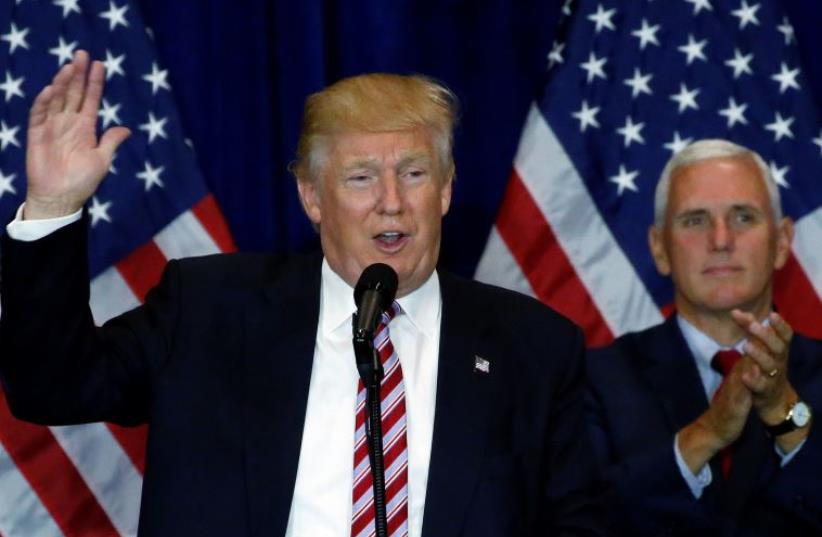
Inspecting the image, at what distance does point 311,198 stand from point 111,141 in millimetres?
589

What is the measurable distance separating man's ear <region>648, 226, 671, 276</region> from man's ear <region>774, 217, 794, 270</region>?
0.28m

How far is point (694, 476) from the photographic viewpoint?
11.5 feet

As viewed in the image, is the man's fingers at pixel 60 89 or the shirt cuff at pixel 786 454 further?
the shirt cuff at pixel 786 454

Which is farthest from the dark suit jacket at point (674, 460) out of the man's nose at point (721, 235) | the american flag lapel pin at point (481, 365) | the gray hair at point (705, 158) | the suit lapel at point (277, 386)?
the suit lapel at point (277, 386)

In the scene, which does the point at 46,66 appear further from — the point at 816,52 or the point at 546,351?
the point at 816,52

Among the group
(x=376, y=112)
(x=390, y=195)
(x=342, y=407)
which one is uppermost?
(x=376, y=112)

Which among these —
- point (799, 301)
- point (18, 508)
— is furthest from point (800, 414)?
point (18, 508)

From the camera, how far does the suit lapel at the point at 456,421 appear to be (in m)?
2.84

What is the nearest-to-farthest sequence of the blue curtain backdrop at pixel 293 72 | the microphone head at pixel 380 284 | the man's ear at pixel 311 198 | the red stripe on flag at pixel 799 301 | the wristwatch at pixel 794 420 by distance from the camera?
the microphone head at pixel 380 284 → the man's ear at pixel 311 198 → the wristwatch at pixel 794 420 → the blue curtain backdrop at pixel 293 72 → the red stripe on flag at pixel 799 301

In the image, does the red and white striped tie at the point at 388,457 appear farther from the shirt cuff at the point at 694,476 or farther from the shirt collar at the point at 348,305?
the shirt cuff at the point at 694,476

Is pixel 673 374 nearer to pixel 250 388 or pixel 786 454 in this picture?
pixel 786 454

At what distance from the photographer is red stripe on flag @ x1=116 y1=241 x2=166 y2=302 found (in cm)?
388

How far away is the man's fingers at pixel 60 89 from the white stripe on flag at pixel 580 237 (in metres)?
1.81

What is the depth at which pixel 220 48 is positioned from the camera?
160 inches
